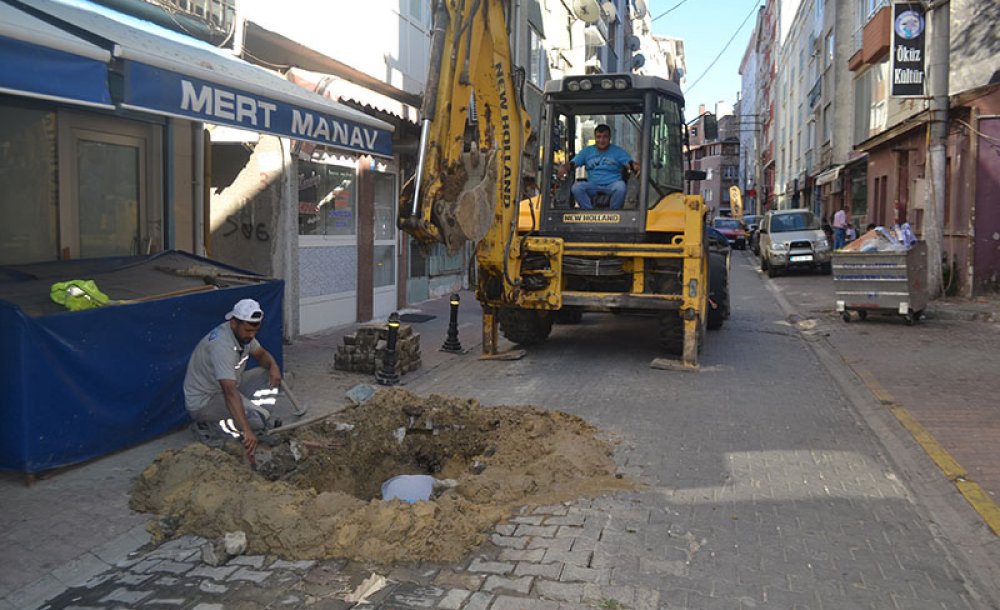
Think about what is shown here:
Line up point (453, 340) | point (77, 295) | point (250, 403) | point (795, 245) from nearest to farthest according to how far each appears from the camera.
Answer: point (77, 295) → point (250, 403) → point (453, 340) → point (795, 245)

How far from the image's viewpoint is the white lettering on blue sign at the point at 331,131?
674 centimetres

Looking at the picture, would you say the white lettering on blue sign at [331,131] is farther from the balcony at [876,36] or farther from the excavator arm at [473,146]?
the balcony at [876,36]

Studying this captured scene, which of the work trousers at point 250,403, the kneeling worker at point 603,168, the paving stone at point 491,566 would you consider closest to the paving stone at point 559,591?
the paving stone at point 491,566

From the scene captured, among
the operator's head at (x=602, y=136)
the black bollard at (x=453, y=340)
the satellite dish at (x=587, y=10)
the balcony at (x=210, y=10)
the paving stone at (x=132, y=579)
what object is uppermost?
the satellite dish at (x=587, y=10)

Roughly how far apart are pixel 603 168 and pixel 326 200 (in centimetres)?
415

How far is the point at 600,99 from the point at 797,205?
40330mm

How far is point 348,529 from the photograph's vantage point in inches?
164

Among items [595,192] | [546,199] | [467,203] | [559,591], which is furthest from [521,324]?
A: [559,591]

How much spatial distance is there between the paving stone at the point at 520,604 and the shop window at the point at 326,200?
26.3 ft

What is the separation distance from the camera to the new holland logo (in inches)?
372

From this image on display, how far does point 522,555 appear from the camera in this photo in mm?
4113

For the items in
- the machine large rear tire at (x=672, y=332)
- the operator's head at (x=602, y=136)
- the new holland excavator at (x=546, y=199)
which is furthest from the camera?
the operator's head at (x=602, y=136)

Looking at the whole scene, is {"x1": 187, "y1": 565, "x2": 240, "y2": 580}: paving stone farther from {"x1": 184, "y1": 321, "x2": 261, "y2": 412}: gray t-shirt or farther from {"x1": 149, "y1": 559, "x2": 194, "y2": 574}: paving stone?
{"x1": 184, "y1": 321, "x2": 261, "y2": 412}: gray t-shirt

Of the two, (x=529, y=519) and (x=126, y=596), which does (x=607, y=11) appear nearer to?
(x=529, y=519)
